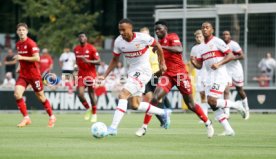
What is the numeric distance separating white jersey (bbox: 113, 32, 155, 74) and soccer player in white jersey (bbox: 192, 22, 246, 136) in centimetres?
157

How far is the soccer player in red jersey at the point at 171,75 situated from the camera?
695 inches

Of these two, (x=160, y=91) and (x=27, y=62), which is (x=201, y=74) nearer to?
(x=27, y=62)

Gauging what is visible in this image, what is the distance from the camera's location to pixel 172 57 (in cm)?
1823

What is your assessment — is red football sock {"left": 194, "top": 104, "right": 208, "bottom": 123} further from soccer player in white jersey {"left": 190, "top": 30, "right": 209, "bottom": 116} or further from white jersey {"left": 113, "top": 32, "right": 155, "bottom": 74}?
soccer player in white jersey {"left": 190, "top": 30, "right": 209, "bottom": 116}

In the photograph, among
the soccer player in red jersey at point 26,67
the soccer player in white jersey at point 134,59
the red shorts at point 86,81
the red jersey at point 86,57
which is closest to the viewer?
the soccer player in white jersey at point 134,59

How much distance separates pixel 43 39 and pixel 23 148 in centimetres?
2650

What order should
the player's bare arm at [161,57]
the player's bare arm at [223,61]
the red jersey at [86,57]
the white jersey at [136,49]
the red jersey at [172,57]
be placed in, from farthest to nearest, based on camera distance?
the red jersey at [86,57] < the red jersey at [172,57] < the player's bare arm at [223,61] < the white jersey at [136,49] < the player's bare arm at [161,57]

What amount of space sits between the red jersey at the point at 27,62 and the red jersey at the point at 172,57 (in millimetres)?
3678

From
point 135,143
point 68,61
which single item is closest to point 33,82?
point 135,143

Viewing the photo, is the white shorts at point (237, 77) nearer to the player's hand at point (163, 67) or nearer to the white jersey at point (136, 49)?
the white jersey at point (136, 49)

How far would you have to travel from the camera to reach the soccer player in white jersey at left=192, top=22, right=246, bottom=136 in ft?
59.0

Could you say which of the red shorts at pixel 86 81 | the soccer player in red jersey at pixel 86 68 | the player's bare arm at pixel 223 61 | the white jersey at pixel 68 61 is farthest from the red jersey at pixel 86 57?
the white jersey at pixel 68 61

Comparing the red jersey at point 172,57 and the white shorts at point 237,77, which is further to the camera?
the white shorts at point 237,77

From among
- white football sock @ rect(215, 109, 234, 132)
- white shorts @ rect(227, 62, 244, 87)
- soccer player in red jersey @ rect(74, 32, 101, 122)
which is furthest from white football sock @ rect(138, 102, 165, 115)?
white shorts @ rect(227, 62, 244, 87)
